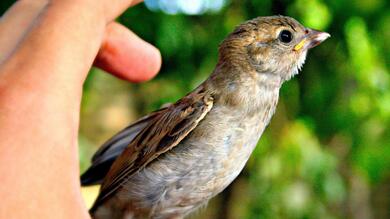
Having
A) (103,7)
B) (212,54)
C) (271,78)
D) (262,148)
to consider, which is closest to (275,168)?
(262,148)

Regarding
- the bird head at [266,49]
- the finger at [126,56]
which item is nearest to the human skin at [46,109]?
the finger at [126,56]

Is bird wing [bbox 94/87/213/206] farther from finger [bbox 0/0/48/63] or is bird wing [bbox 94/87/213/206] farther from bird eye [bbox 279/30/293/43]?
finger [bbox 0/0/48/63]

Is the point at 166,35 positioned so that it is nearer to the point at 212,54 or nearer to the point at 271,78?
the point at 212,54

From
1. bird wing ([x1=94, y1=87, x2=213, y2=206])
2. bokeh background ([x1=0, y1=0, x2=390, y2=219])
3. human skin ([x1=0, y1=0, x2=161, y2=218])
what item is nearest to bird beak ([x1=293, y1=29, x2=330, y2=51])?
bird wing ([x1=94, y1=87, x2=213, y2=206])

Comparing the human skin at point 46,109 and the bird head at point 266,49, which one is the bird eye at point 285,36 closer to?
the bird head at point 266,49

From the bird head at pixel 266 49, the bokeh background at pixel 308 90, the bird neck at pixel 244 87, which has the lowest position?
the bokeh background at pixel 308 90

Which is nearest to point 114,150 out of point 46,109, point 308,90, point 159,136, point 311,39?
point 159,136
